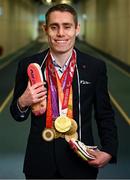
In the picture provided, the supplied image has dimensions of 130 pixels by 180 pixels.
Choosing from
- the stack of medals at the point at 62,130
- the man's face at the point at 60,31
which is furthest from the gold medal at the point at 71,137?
the man's face at the point at 60,31

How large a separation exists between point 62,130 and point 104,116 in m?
0.32

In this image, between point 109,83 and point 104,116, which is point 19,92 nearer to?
point 104,116

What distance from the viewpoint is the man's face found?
2230 mm

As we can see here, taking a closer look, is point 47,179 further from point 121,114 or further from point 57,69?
point 121,114

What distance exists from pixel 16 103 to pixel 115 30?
20.1 m

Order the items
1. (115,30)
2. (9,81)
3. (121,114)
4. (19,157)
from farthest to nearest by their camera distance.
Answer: (115,30)
(9,81)
(121,114)
(19,157)

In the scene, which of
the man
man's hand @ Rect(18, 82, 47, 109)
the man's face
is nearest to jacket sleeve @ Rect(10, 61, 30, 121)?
the man

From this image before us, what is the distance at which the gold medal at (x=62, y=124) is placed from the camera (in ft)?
7.04

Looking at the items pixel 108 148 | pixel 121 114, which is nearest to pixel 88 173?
pixel 108 148

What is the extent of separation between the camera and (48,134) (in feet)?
7.26

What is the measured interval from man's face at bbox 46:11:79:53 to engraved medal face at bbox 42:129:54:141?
42 cm

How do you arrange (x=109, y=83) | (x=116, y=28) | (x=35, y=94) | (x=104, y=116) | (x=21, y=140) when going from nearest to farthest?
(x=35, y=94)
(x=104, y=116)
(x=21, y=140)
(x=109, y=83)
(x=116, y=28)

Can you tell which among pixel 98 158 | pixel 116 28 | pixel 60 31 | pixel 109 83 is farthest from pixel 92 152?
pixel 116 28

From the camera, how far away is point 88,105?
2.29m
